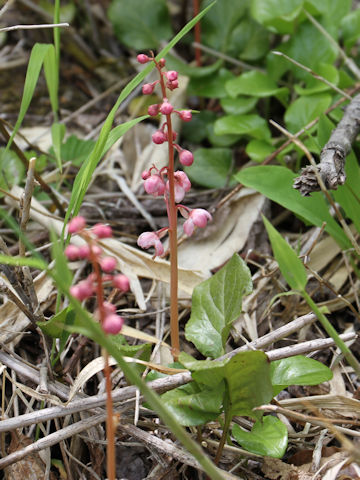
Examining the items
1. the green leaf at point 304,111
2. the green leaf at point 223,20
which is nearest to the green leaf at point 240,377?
the green leaf at point 304,111

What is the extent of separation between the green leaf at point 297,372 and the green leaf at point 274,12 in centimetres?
142

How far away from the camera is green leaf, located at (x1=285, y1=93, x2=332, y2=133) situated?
6.73 ft

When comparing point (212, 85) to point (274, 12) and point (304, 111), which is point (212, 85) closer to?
point (274, 12)

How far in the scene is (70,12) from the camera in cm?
284

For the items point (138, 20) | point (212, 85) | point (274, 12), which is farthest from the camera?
Answer: point (138, 20)

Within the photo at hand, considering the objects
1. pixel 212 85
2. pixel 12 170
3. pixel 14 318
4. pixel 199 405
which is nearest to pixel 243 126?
pixel 212 85

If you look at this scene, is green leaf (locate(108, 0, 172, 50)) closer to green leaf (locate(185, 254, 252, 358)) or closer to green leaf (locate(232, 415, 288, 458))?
green leaf (locate(185, 254, 252, 358))

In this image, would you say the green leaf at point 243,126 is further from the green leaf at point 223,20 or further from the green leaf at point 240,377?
the green leaf at point 240,377

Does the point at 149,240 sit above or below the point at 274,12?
below

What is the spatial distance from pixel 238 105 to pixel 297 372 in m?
1.25

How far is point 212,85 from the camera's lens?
241 cm

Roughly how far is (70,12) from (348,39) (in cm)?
137

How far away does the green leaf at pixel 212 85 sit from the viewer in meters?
2.36

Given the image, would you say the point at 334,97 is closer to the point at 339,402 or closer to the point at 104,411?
the point at 339,402
